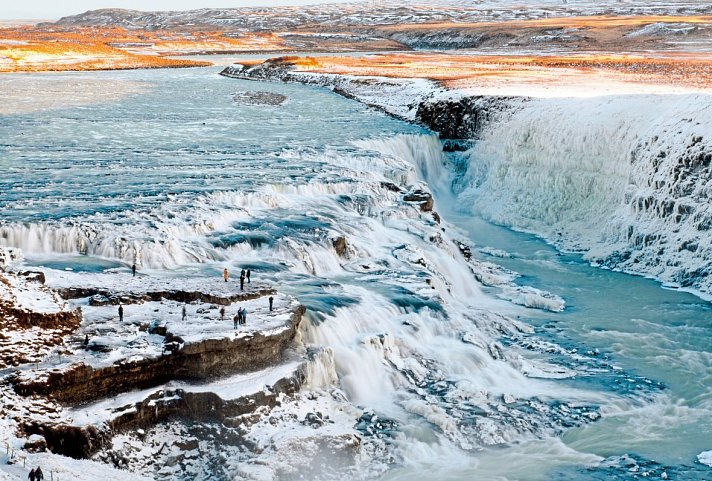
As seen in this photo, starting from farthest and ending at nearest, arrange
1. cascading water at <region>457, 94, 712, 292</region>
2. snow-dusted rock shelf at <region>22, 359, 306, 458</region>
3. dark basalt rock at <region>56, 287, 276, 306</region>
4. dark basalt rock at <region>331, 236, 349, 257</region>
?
cascading water at <region>457, 94, 712, 292</region> → dark basalt rock at <region>331, 236, 349, 257</region> → dark basalt rock at <region>56, 287, 276, 306</region> → snow-dusted rock shelf at <region>22, 359, 306, 458</region>

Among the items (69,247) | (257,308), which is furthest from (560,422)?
(69,247)

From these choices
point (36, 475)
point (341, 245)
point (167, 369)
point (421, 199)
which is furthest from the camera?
point (421, 199)

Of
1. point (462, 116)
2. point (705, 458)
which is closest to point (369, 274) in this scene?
point (705, 458)

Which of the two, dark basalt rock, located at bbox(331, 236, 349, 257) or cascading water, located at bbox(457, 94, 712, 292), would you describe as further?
cascading water, located at bbox(457, 94, 712, 292)

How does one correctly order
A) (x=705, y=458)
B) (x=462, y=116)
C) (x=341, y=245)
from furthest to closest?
(x=462, y=116)
(x=341, y=245)
(x=705, y=458)

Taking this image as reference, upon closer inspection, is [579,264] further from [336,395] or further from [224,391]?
[224,391]

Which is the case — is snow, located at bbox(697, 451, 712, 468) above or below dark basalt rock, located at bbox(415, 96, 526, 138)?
below

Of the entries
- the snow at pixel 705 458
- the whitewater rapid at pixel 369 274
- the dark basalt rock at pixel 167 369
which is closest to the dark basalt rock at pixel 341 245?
the whitewater rapid at pixel 369 274

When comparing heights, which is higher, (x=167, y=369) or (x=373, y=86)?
(x=373, y=86)

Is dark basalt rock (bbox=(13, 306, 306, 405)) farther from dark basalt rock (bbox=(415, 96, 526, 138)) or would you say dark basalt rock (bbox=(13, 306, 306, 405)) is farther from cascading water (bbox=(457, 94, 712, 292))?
dark basalt rock (bbox=(415, 96, 526, 138))

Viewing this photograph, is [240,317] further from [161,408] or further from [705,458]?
[705,458]

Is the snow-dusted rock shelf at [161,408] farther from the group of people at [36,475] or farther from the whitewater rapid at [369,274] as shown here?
the group of people at [36,475]

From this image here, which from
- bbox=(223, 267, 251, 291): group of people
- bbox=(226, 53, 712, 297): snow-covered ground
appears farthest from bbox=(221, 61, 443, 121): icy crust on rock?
bbox=(223, 267, 251, 291): group of people
